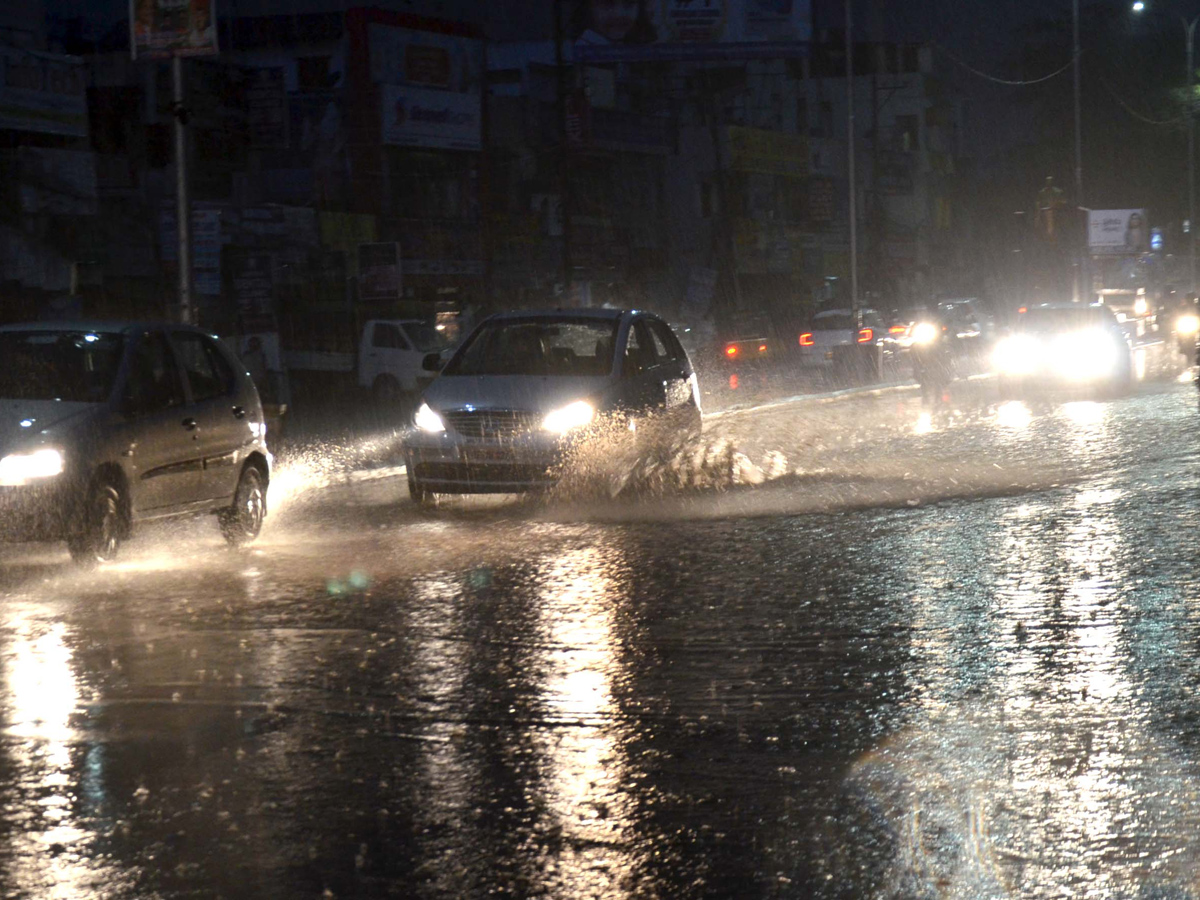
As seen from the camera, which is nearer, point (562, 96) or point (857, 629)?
point (857, 629)

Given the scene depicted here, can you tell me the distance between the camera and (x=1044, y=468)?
643 inches

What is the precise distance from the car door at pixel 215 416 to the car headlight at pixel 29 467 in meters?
1.56

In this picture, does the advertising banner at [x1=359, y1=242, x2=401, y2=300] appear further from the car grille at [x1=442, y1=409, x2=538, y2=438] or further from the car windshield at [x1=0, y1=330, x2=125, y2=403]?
the car windshield at [x1=0, y1=330, x2=125, y2=403]

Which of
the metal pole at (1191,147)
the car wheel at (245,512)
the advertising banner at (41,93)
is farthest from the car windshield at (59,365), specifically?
the metal pole at (1191,147)

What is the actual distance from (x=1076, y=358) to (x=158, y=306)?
20.4 m

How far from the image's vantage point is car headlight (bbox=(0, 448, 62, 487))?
33.4 ft

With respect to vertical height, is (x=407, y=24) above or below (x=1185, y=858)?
above

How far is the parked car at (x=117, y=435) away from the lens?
10266mm

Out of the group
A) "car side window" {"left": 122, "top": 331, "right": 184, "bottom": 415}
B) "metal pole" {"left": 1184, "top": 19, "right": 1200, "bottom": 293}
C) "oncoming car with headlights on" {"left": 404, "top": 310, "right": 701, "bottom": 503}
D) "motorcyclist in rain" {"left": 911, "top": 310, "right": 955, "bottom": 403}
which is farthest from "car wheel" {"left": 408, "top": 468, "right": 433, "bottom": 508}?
"metal pole" {"left": 1184, "top": 19, "right": 1200, "bottom": 293}

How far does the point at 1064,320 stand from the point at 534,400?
17.5m

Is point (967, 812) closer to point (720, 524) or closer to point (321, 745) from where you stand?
point (321, 745)

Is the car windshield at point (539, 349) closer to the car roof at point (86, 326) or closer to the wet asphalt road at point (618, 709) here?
the wet asphalt road at point (618, 709)

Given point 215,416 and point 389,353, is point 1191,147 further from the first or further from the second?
point 215,416

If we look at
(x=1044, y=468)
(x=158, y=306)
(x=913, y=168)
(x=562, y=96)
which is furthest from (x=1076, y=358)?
(x=913, y=168)
